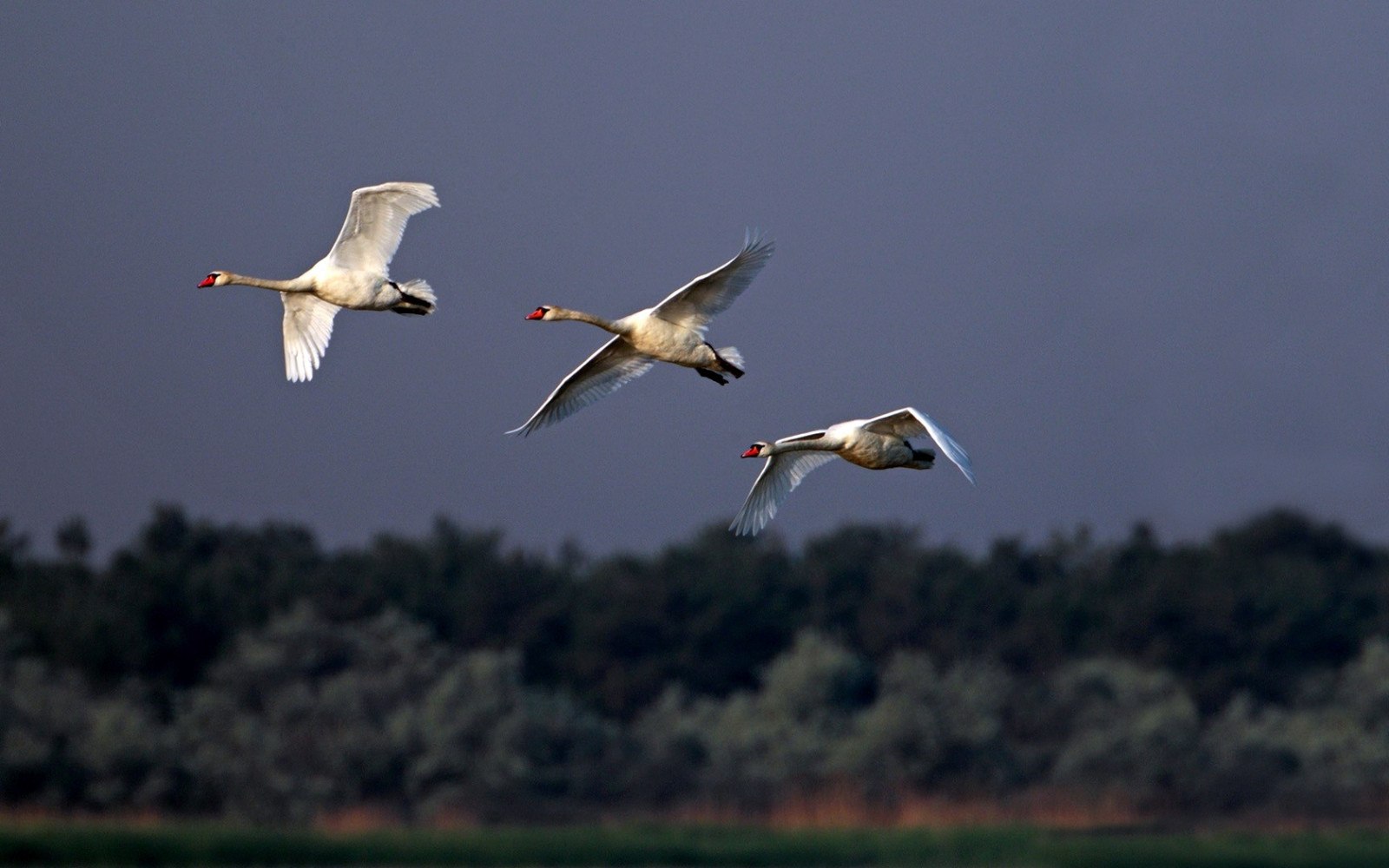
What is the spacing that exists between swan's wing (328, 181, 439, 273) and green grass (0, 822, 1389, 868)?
24.8 metres

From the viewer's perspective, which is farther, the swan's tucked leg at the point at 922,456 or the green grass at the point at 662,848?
the green grass at the point at 662,848

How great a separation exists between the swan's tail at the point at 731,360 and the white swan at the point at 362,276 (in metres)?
2.29

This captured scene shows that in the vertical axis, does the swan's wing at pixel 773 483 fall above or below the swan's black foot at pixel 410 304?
below

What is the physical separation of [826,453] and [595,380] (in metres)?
1.97

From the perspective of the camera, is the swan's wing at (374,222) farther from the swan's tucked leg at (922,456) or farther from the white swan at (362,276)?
the swan's tucked leg at (922,456)

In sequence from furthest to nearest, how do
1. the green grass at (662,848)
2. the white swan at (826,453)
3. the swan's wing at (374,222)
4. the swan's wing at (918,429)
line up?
the green grass at (662,848) < the swan's wing at (374,222) < the white swan at (826,453) < the swan's wing at (918,429)

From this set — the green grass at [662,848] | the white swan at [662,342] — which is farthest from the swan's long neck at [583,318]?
the green grass at [662,848]

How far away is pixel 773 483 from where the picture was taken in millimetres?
17953

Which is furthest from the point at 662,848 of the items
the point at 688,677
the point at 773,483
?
the point at 773,483

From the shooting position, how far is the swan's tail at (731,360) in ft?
56.4

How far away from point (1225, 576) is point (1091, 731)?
35.1 feet

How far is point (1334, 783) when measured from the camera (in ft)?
155

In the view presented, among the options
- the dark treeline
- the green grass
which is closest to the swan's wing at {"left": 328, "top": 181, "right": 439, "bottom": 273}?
the green grass

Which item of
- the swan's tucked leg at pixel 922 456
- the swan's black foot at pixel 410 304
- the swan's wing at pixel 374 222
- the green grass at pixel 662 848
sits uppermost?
the swan's wing at pixel 374 222
